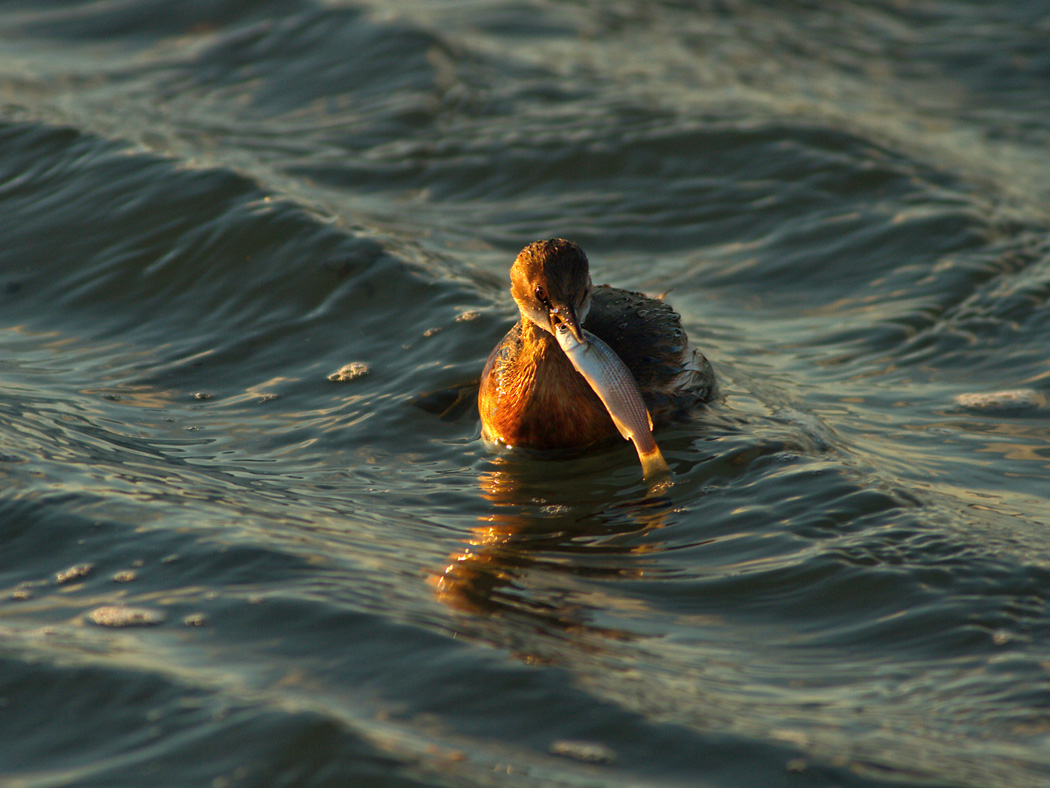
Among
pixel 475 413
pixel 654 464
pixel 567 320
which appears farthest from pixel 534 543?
pixel 475 413

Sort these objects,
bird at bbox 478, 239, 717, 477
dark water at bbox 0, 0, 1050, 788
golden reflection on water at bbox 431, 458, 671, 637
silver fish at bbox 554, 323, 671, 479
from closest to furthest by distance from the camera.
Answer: dark water at bbox 0, 0, 1050, 788
golden reflection on water at bbox 431, 458, 671, 637
silver fish at bbox 554, 323, 671, 479
bird at bbox 478, 239, 717, 477

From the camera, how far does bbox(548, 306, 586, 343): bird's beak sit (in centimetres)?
524

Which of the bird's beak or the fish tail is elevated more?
the bird's beak

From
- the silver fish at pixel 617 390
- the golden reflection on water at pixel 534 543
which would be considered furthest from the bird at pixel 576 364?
the golden reflection on water at pixel 534 543

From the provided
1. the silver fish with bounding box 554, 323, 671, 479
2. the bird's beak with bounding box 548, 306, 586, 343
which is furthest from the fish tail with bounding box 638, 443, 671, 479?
the bird's beak with bounding box 548, 306, 586, 343

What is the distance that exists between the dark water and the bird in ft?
0.60

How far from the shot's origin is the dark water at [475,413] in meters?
3.64

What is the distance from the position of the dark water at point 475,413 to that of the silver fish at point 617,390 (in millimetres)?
311

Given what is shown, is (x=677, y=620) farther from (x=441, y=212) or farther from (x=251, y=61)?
(x=251, y=61)

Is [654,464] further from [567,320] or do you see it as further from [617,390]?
[567,320]

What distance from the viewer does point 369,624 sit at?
4.05m

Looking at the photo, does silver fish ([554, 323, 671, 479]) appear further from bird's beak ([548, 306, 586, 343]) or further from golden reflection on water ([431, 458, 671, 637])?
golden reflection on water ([431, 458, 671, 637])

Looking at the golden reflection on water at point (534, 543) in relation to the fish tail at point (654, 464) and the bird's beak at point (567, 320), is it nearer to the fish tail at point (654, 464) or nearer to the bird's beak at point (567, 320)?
the fish tail at point (654, 464)

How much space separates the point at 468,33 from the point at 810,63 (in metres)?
3.28
